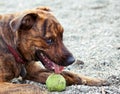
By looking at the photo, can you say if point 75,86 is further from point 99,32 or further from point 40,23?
point 99,32

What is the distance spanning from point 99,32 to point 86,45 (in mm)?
973

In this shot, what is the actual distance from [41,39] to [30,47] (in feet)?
A: 0.52

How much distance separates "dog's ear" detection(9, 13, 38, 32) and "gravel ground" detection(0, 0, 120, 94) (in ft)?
2.34

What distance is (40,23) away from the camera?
5.32 meters

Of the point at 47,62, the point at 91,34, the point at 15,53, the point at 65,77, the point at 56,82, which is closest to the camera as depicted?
the point at 56,82

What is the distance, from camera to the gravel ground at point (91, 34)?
5.87 m

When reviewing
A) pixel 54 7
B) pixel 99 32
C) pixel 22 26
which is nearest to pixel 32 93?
pixel 22 26

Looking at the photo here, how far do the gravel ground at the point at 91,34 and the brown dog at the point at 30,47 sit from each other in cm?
31

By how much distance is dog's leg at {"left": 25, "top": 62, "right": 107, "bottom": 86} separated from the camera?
18.3ft

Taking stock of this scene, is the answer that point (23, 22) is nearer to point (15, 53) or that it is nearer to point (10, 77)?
point (15, 53)

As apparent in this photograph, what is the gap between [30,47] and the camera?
528cm

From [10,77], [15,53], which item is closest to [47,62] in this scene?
[15,53]

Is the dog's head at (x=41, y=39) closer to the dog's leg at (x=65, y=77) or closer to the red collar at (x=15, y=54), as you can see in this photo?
the red collar at (x=15, y=54)

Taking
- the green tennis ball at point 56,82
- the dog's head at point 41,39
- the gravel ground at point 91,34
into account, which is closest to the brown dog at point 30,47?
the dog's head at point 41,39
